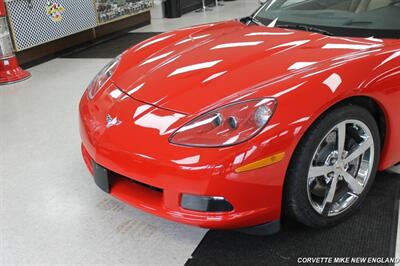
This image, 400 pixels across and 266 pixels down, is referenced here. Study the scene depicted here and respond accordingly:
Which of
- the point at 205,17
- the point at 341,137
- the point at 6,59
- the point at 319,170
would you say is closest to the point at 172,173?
the point at 319,170

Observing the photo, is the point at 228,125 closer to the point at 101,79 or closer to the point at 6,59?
the point at 101,79

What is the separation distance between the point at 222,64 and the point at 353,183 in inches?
29.9

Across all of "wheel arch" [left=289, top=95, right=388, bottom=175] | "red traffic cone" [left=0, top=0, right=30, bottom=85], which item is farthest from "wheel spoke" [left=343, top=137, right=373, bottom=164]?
"red traffic cone" [left=0, top=0, right=30, bottom=85]

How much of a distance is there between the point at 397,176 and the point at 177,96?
124 centimetres

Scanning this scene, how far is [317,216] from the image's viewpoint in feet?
5.96

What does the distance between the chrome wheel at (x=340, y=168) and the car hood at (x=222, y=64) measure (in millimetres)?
305

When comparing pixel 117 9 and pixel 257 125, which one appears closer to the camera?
pixel 257 125

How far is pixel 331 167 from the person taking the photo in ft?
5.94

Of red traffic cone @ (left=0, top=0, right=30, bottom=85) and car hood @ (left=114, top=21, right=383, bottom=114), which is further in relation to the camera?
red traffic cone @ (left=0, top=0, right=30, bottom=85)

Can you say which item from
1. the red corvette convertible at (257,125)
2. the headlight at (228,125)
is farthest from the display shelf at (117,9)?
the headlight at (228,125)

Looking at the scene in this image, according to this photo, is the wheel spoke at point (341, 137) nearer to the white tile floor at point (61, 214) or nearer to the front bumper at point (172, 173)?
the front bumper at point (172, 173)

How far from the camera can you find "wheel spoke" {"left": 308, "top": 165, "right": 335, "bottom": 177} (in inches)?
67.9

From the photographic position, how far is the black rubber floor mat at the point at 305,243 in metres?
1.76

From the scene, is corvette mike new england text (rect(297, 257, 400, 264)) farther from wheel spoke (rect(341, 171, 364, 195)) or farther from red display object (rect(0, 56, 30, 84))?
red display object (rect(0, 56, 30, 84))
